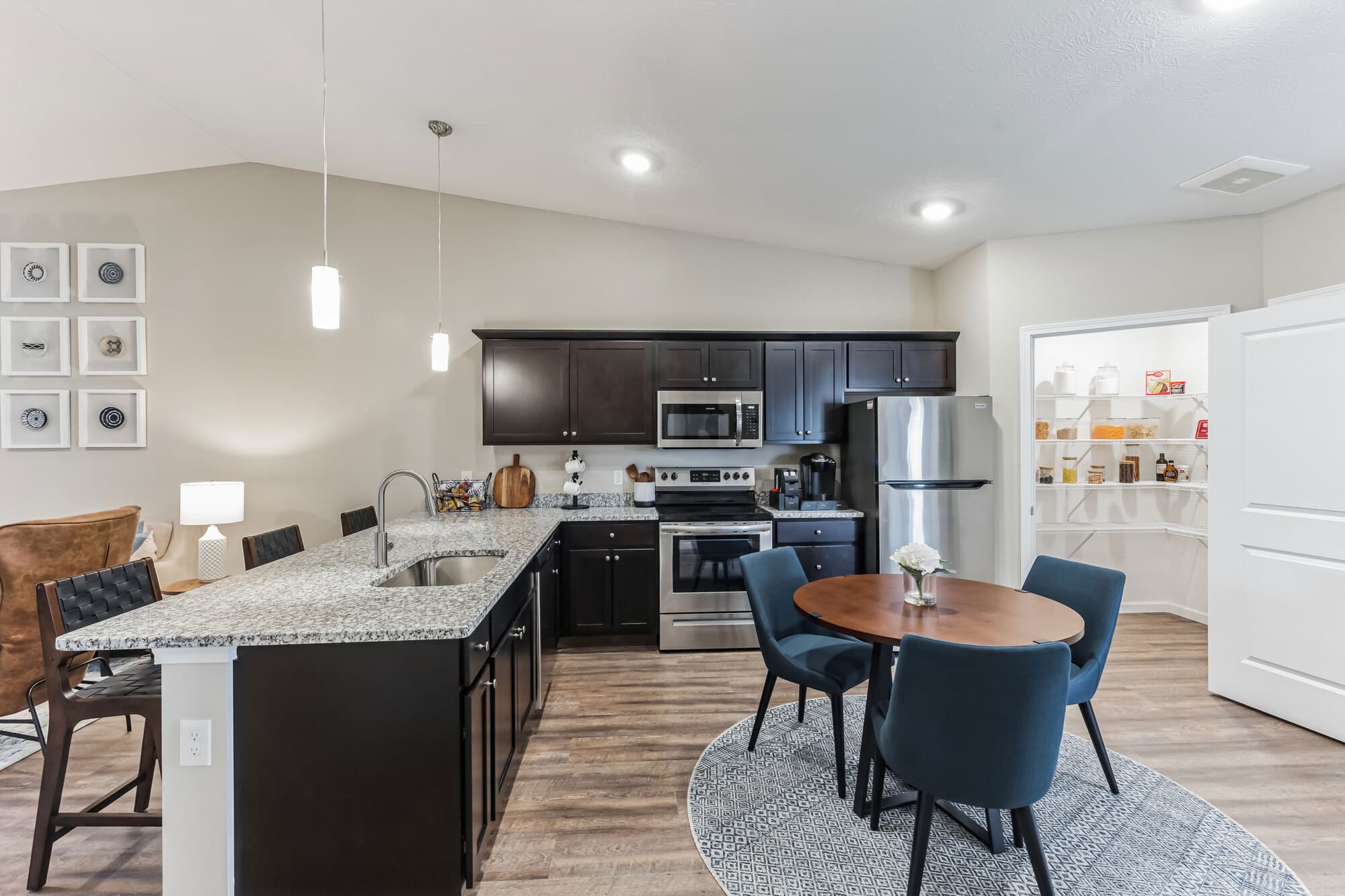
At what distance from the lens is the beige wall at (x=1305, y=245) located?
9.77 feet

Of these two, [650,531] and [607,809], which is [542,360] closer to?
[650,531]

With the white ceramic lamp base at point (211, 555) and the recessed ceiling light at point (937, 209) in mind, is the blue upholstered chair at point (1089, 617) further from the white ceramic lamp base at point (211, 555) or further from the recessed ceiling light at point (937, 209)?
the white ceramic lamp base at point (211, 555)

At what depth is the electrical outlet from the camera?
1552mm

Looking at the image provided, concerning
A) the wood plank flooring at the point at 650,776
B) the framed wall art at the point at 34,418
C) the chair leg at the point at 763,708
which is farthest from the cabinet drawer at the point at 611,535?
the framed wall art at the point at 34,418

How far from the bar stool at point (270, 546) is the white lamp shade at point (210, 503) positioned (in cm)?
114

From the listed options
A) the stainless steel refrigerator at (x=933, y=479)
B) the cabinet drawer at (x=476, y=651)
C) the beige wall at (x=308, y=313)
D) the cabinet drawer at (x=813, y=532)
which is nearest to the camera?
the cabinet drawer at (x=476, y=651)

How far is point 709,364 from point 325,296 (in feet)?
8.73

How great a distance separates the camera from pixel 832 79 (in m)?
2.31

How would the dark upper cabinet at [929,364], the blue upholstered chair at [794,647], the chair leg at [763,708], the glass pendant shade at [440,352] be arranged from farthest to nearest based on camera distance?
the dark upper cabinet at [929,364], the glass pendant shade at [440,352], the chair leg at [763,708], the blue upholstered chair at [794,647]

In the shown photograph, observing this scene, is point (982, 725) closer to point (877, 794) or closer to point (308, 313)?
point (877, 794)

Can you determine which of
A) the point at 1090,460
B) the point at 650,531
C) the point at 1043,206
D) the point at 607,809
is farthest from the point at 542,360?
the point at 1090,460

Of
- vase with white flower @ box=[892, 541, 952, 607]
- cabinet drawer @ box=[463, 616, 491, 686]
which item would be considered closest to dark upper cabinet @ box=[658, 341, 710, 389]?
vase with white flower @ box=[892, 541, 952, 607]

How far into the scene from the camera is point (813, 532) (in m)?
3.87

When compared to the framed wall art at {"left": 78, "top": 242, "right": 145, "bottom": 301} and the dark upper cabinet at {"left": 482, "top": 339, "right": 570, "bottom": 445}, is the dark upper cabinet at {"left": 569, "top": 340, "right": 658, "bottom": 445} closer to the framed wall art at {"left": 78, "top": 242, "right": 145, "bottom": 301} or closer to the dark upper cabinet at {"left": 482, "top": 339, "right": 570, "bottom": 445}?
the dark upper cabinet at {"left": 482, "top": 339, "right": 570, "bottom": 445}
